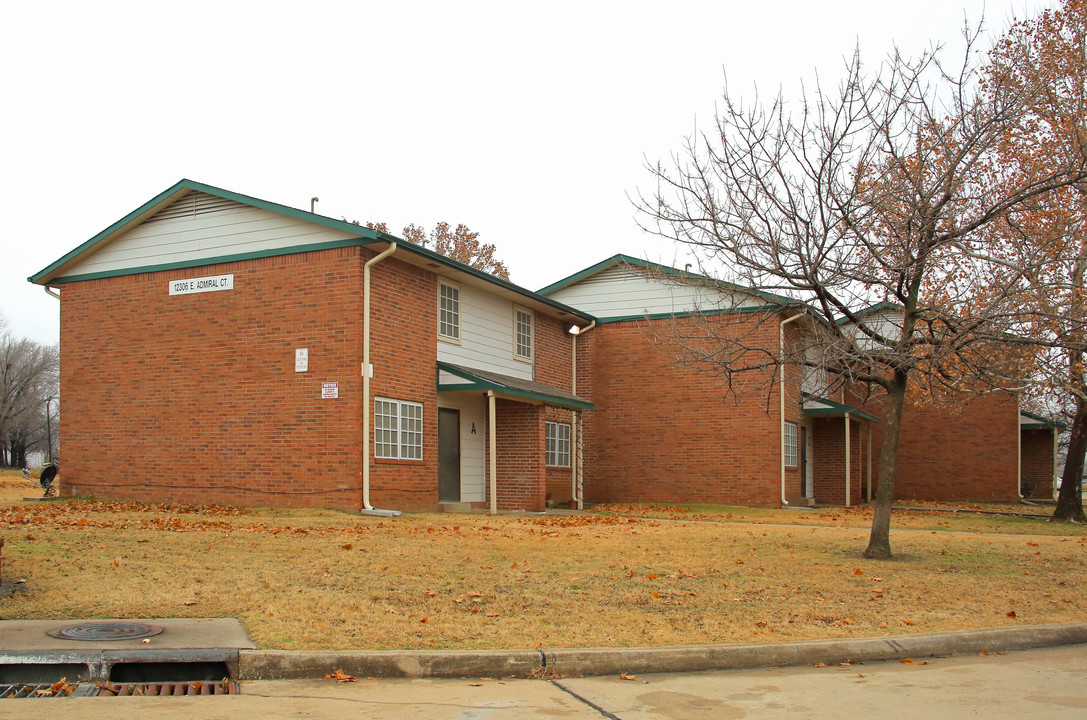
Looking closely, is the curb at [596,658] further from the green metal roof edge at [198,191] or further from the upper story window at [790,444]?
the upper story window at [790,444]

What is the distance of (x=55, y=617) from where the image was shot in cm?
729

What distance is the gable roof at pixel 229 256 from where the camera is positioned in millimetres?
17328

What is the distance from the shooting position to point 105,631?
678cm

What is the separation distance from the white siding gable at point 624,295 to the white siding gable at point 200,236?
1007 centimetres

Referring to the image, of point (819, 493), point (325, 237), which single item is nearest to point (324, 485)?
point (325, 237)

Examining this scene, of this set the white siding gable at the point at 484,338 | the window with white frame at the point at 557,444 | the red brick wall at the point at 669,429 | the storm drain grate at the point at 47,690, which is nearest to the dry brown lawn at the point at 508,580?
the storm drain grate at the point at 47,690

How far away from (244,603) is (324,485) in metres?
9.33

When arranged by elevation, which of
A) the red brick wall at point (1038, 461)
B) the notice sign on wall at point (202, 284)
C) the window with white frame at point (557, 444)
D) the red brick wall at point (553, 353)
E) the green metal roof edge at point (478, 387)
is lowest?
the red brick wall at point (1038, 461)

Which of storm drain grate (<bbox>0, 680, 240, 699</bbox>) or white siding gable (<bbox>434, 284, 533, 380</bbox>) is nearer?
storm drain grate (<bbox>0, 680, 240, 699</bbox>)

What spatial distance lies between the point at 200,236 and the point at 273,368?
334cm

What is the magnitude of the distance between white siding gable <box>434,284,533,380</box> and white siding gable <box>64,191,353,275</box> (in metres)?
3.88

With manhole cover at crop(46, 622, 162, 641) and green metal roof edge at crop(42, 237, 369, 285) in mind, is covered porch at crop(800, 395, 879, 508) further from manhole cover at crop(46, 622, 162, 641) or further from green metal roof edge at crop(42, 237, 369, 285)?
manhole cover at crop(46, 622, 162, 641)

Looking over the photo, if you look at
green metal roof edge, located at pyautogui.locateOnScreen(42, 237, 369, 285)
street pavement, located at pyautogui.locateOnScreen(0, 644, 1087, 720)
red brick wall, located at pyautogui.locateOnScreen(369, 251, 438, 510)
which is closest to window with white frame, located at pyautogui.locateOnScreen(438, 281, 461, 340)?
red brick wall, located at pyautogui.locateOnScreen(369, 251, 438, 510)

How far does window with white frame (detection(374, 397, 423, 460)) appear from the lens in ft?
58.1
